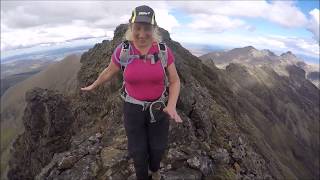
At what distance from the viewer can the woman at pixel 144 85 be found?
10.9 meters

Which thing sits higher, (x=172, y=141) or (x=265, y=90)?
(x=172, y=141)

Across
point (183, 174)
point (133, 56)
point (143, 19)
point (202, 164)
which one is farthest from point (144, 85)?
point (202, 164)

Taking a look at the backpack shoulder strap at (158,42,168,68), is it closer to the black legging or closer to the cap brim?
the cap brim

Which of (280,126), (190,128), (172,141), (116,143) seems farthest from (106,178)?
(280,126)

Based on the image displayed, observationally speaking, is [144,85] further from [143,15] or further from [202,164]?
[202,164]

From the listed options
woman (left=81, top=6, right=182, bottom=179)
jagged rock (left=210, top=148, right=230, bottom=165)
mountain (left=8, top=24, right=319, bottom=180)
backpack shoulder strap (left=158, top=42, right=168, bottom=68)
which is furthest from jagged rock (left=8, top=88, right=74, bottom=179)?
backpack shoulder strap (left=158, top=42, right=168, bottom=68)

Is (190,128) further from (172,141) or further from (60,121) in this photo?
(60,121)

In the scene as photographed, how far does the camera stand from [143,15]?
10656 millimetres

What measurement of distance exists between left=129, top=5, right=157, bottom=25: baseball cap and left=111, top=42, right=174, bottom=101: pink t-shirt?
780mm

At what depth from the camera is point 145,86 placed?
11.3 m

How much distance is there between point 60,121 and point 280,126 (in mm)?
143665

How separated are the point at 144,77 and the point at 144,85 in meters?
0.30

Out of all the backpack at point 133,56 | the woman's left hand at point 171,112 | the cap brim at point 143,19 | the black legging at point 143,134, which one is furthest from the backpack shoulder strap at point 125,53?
the woman's left hand at point 171,112

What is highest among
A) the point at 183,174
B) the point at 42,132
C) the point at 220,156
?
the point at 183,174
